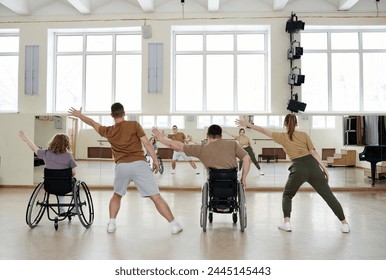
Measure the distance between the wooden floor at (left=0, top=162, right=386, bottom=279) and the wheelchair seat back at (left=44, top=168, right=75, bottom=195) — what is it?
1.46 ft

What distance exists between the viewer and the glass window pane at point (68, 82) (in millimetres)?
9289

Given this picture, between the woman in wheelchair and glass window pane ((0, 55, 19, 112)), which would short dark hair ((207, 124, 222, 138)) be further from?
glass window pane ((0, 55, 19, 112))

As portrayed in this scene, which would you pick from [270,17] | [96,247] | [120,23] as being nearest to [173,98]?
[120,23]

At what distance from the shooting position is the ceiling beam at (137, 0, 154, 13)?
8.12 m

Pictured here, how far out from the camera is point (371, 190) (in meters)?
7.40

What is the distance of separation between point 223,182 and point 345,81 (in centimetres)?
671

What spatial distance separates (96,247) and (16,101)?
7428mm

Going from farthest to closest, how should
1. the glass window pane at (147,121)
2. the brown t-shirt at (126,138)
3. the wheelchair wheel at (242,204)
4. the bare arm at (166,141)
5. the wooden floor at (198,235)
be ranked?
the glass window pane at (147,121) → the wheelchair wheel at (242,204) → the brown t-shirt at (126,138) → the bare arm at (166,141) → the wooden floor at (198,235)

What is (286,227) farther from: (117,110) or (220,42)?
(220,42)

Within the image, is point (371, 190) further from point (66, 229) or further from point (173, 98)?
point (66, 229)

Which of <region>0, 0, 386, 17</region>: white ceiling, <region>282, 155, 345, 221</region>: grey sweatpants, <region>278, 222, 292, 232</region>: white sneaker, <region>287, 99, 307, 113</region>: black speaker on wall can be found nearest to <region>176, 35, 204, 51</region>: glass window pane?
<region>0, 0, 386, 17</region>: white ceiling

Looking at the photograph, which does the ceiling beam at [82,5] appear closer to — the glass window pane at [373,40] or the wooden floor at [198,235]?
the wooden floor at [198,235]

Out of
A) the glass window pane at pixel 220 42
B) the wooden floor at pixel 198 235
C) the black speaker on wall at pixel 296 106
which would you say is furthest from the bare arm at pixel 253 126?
the glass window pane at pixel 220 42

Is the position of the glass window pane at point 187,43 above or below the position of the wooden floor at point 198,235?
above
